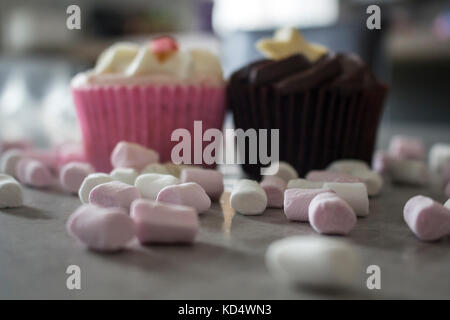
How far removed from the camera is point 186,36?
13.8 ft

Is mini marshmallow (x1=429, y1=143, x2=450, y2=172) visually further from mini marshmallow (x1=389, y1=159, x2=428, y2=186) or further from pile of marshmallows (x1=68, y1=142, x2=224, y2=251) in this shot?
pile of marshmallows (x1=68, y1=142, x2=224, y2=251)

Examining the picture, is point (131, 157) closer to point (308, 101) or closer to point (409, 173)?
point (308, 101)

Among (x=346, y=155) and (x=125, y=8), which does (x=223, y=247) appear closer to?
(x=346, y=155)

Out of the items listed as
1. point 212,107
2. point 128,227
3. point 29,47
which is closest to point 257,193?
point 128,227

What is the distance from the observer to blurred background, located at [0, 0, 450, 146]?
3725mm

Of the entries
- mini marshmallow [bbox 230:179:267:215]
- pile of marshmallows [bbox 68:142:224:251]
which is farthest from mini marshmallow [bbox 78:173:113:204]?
mini marshmallow [bbox 230:179:267:215]

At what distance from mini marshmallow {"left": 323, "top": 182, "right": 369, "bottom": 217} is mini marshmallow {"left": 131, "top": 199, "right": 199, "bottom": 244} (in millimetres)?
278

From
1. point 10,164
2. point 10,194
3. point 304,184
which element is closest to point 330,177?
point 304,184

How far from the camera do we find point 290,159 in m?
1.18

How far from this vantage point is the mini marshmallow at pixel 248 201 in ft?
2.77

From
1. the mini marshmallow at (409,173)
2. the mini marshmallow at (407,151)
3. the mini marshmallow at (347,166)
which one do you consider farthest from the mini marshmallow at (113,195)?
the mini marshmallow at (407,151)

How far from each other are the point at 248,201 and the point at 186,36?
3.53m

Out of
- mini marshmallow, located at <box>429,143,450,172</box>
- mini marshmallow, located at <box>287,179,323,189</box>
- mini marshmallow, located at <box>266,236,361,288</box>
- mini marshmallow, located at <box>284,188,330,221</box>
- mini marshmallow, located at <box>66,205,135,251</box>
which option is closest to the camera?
mini marshmallow, located at <box>266,236,361,288</box>

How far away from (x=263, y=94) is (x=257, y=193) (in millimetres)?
357
